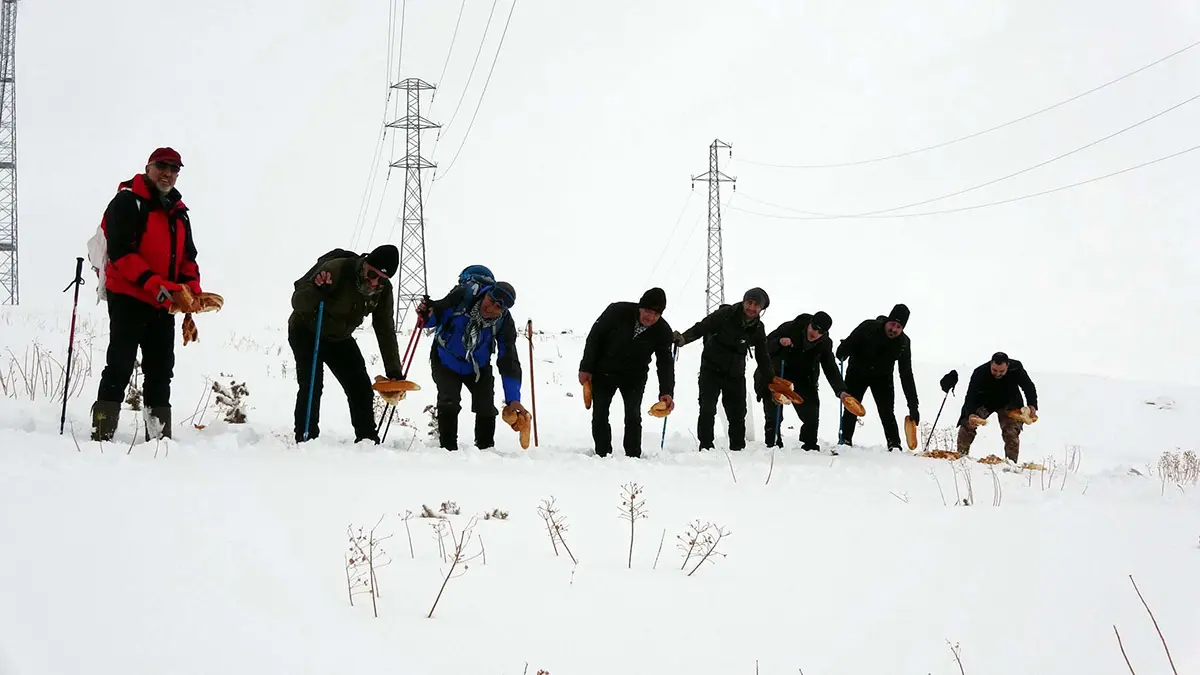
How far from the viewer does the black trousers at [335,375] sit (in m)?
6.61

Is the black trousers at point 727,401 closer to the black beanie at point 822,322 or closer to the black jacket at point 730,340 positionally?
the black jacket at point 730,340

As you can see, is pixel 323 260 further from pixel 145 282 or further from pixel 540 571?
pixel 540 571

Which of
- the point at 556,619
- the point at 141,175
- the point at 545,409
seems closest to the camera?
the point at 556,619

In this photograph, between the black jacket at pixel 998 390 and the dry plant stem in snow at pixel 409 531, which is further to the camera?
→ the black jacket at pixel 998 390

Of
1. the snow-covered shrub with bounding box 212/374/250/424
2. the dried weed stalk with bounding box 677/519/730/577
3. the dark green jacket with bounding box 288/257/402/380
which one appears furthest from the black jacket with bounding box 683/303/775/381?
the dried weed stalk with bounding box 677/519/730/577

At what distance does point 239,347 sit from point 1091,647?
13148 millimetres

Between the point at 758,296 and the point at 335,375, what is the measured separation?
426cm

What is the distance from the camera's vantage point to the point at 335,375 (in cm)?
665

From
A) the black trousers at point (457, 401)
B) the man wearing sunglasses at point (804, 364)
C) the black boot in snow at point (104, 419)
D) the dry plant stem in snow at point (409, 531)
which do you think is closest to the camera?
the dry plant stem in snow at point (409, 531)

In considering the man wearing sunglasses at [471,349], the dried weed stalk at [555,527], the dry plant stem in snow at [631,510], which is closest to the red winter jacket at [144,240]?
the man wearing sunglasses at [471,349]

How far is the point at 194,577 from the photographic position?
2594 millimetres

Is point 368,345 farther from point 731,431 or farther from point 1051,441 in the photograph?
point 1051,441

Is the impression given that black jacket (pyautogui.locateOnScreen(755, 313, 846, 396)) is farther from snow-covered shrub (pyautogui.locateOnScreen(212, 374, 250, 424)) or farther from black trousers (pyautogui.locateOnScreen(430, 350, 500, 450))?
snow-covered shrub (pyautogui.locateOnScreen(212, 374, 250, 424))

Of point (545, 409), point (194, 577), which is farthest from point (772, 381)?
point (194, 577)
